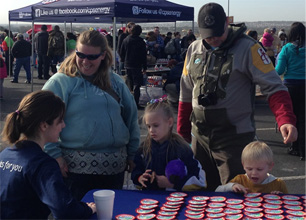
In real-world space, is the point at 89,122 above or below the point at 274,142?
above

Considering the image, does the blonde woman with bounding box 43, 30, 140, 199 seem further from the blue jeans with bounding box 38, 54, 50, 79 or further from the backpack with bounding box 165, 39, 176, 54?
the backpack with bounding box 165, 39, 176, 54

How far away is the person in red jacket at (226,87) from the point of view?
2805 mm

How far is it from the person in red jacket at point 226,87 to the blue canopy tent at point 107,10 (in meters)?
5.95

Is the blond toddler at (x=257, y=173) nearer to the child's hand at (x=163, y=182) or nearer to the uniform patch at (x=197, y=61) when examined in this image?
the child's hand at (x=163, y=182)

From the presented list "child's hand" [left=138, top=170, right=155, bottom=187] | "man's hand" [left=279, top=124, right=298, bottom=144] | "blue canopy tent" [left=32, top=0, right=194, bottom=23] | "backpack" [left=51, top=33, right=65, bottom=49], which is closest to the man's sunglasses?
"child's hand" [left=138, top=170, right=155, bottom=187]

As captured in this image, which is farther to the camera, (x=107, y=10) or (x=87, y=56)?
(x=107, y=10)

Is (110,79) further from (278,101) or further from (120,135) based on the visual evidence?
(278,101)

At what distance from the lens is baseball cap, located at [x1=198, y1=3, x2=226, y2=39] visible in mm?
2803

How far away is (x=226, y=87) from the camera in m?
2.88

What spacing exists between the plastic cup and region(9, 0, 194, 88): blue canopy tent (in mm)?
6890

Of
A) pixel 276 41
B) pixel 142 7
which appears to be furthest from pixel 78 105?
pixel 276 41

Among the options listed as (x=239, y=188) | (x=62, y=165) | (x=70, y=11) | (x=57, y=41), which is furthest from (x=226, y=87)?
(x=57, y=41)

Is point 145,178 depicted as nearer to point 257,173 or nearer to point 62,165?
point 62,165

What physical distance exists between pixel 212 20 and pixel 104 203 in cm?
144
